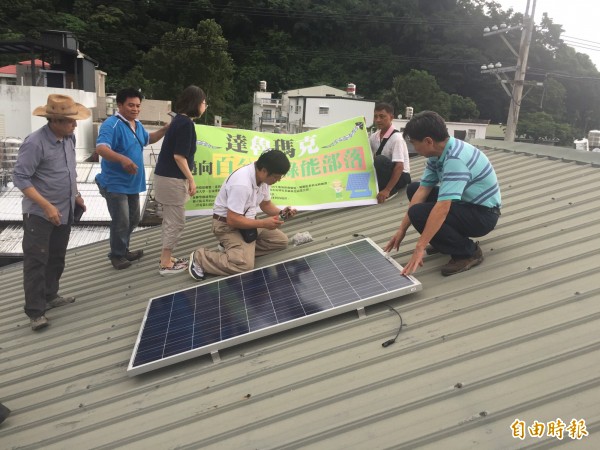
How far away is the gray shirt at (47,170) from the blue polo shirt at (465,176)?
3220mm

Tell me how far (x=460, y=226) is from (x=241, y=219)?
1891 millimetres

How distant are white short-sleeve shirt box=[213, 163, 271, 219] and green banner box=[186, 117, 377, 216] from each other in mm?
1411

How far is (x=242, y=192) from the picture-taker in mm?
4336

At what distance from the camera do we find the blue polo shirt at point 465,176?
130 inches

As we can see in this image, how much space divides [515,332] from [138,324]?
9.33 feet

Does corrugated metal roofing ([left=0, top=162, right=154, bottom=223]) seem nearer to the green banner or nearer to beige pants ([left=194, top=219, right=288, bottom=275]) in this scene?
the green banner

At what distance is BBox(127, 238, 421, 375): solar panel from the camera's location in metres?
3.12

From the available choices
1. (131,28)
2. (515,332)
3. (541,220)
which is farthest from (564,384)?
(131,28)

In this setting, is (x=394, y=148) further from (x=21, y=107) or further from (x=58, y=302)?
(x=21, y=107)

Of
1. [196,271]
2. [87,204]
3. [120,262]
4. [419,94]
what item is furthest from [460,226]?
[419,94]

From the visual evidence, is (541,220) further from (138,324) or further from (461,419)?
(138,324)

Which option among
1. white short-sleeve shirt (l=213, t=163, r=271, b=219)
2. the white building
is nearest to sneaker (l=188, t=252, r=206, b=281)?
white short-sleeve shirt (l=213, t=163, r=271, b=219)

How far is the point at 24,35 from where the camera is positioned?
1700 inches

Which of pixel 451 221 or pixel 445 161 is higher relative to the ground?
pixel 445 161
